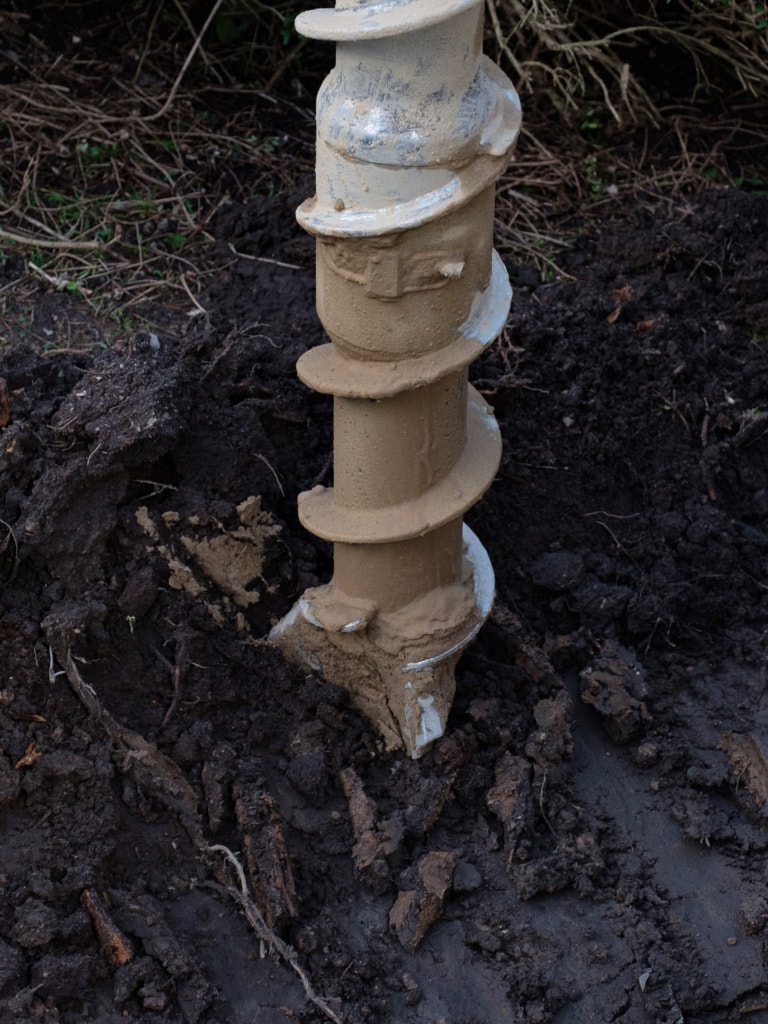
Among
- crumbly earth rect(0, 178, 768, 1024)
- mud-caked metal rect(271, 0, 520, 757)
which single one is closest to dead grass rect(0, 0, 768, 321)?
crumbly earth rect(0, 178, 768, 1024)

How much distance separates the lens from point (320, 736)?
129 inches

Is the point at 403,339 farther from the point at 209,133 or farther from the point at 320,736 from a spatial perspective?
the point at 209,133

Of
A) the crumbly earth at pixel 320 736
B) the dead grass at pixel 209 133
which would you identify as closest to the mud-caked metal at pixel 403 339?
the crumbly earth at pixel 320 736

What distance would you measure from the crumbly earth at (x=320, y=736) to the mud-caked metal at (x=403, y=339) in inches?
10.1

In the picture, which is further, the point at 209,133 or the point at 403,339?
the point at 209,133

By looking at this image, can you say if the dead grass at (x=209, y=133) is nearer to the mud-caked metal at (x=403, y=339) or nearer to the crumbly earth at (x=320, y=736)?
the crumbly earth at (x=320, y=736)

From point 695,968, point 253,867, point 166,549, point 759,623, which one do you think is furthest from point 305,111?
point 695,968

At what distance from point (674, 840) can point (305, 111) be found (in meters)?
3.31

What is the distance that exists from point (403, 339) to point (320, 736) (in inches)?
48.3

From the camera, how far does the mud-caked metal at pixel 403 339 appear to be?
236 cm

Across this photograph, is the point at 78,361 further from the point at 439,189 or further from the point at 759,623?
the point at 759,623

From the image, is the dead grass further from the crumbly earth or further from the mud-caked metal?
the mud-caked metal

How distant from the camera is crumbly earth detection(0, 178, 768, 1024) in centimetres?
291

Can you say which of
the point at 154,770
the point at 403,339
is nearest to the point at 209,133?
the point at 403,339
